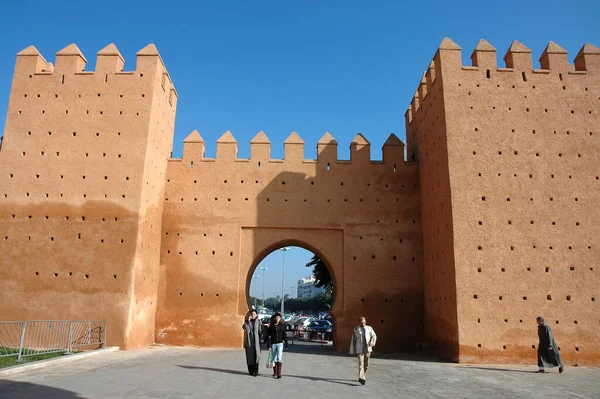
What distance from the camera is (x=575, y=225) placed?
1231cm

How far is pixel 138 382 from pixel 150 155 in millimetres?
8681

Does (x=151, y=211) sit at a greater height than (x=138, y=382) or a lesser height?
greater

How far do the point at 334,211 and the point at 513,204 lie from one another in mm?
5729

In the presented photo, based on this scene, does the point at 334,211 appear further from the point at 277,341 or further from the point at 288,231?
the point at 277,341

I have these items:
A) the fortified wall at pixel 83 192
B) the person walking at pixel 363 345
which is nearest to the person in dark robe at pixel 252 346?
the person walking at pixel 363 345

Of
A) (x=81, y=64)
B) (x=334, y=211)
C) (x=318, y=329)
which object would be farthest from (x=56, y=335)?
(x=318, y=329)

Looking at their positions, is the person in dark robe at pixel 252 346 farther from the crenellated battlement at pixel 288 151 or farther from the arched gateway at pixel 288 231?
the crenellated battlement at pixel 288 151

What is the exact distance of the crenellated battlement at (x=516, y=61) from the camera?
13633 millimetres

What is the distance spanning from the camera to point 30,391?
6.30 meters

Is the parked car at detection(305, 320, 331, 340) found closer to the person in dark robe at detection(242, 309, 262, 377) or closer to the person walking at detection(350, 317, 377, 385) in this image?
the person in dark robe at detection(242, 309, 262, 377)

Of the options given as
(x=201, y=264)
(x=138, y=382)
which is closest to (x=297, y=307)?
(x=201, y=264)

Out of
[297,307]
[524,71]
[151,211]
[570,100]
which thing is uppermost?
[524,71]

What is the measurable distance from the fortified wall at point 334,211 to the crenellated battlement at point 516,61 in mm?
63

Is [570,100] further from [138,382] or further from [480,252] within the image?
[138,382]
